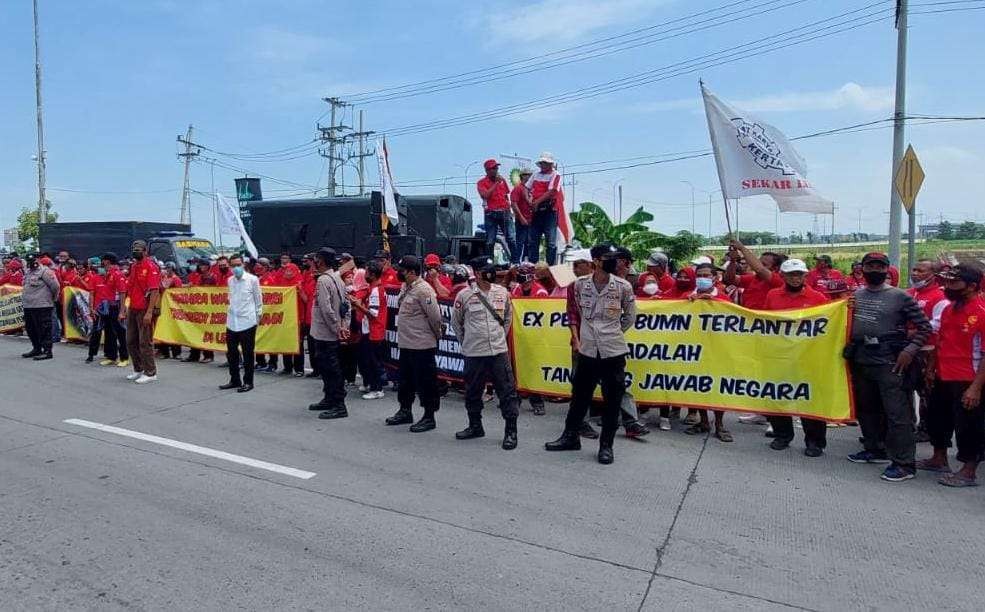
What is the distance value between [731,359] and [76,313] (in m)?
12.7

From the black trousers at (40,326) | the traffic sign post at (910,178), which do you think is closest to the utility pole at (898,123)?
the traffic sign post at (910,178)

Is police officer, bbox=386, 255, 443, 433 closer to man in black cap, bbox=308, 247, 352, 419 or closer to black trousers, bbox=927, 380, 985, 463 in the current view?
man in black cap, bbox=308, 247, 352, 419

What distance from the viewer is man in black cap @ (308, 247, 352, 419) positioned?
770 centimetres

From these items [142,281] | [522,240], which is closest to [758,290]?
[522,240]

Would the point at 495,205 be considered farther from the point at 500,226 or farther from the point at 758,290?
the point at 758,290

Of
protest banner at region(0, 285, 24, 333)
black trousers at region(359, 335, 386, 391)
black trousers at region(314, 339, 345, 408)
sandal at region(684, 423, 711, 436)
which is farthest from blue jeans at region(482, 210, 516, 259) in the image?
protest banner at region(0, 285, 24, 333)

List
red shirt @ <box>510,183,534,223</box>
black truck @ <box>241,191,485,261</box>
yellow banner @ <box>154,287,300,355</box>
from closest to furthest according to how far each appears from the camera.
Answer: yellow banner @ <box>154,287,300,355</box> → red shirt @ <box>510,183,534,223</box> → black truck @ <box>241,191,485,261</box>

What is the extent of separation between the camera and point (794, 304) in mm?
6633

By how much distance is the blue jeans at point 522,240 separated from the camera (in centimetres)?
1214

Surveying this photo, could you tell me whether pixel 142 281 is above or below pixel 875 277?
below

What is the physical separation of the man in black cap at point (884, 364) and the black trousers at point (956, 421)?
21cm

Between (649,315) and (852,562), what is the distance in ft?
11.6

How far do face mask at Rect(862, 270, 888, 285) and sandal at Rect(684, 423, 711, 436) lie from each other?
213cm

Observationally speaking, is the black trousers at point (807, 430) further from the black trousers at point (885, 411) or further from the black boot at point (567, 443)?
the black boot at point (567, 443)
